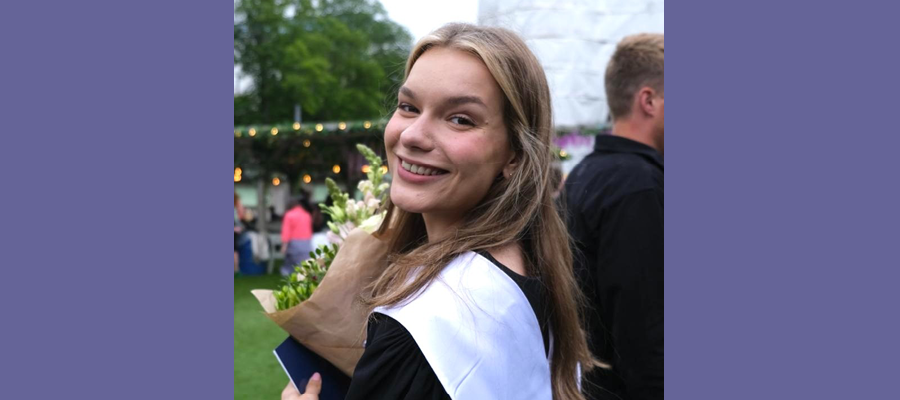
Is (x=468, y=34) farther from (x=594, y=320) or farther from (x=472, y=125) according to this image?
(x=594, y=320)

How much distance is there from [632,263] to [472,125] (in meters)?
1.30

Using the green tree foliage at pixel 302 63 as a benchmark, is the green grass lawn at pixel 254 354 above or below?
below

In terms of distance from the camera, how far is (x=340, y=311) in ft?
5.90

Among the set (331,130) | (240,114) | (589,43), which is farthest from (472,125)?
(240,114)

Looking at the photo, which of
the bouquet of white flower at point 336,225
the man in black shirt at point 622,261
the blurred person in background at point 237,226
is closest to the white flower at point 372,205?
the bouquet of white flower at point 336,225

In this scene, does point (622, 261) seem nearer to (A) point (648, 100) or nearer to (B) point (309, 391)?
(A) point (648, 100)

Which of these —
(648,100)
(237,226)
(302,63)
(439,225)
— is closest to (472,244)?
(439,225)

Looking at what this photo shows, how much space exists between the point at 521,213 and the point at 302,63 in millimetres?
30206

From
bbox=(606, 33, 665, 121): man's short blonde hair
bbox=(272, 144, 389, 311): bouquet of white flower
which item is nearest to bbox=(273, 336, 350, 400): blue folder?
bbox=(272, 144, 389, 311): bouquet of white flower

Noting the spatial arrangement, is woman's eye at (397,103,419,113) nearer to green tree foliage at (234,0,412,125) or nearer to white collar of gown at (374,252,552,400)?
white collar of gown at (374,252,552,400)

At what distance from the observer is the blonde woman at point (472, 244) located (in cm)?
147

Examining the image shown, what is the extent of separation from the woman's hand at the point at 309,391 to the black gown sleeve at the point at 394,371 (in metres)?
0.33

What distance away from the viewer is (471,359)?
1.47 meters

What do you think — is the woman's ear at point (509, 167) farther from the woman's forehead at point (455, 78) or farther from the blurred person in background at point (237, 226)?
the blurred person in background at point (237, 226)
